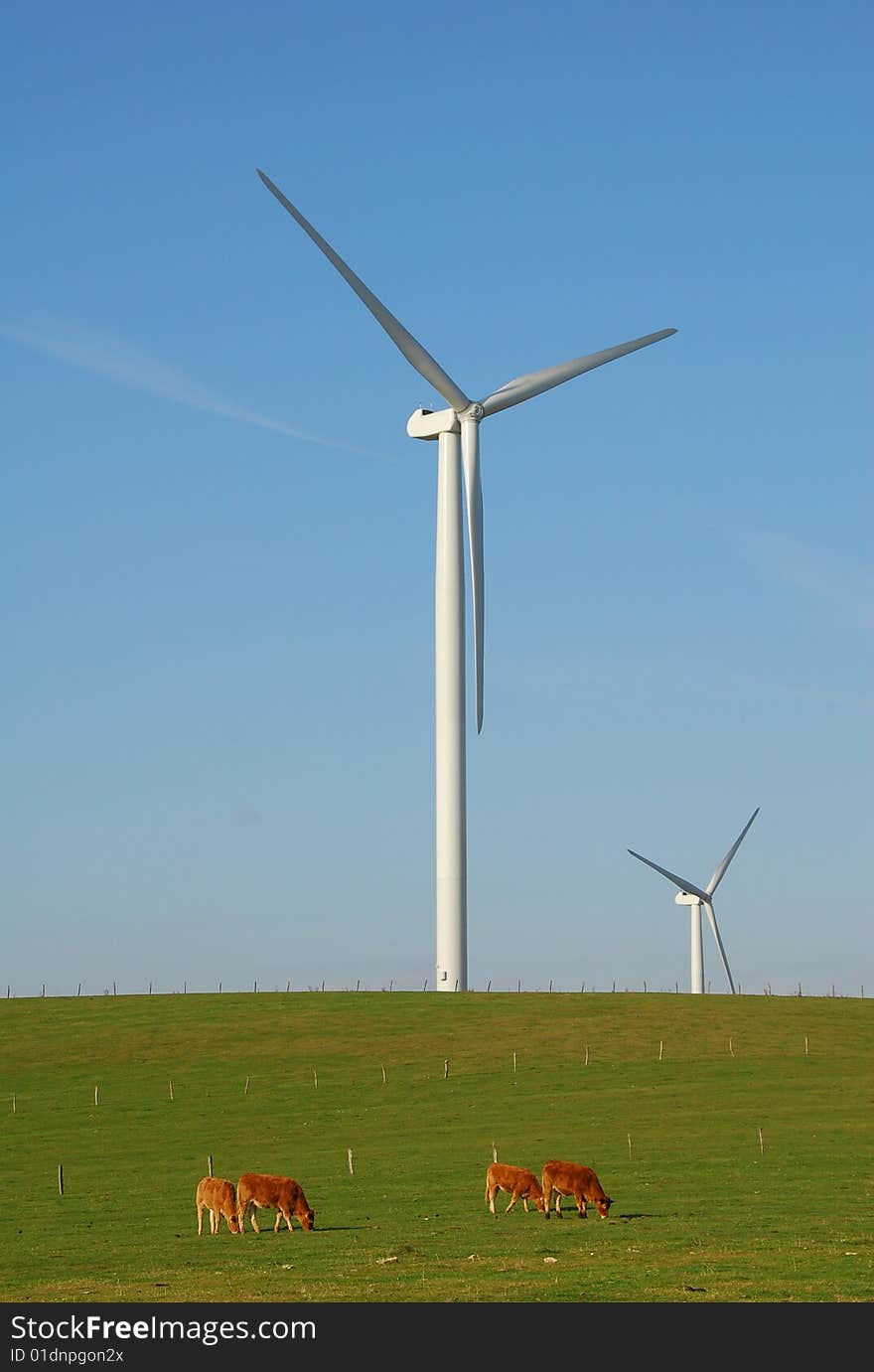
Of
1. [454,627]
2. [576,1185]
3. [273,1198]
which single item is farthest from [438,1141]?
[454,627]

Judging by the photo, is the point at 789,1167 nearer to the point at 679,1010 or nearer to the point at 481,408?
the point at 679,1010

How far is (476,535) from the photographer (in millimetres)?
89625

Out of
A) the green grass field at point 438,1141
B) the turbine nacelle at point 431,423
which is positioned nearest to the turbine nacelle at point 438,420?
the turbine nacelle at point 431,423

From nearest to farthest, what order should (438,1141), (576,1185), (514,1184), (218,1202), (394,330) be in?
(218,1202)
(576,1185)
(514,1184)
(438,1141)
(394,330)

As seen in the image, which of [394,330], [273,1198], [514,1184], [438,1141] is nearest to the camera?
[273,1198]

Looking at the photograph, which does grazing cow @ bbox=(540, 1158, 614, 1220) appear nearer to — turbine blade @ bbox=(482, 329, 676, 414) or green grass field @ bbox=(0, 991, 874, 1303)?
green grass field @ bbox=(0, 991, 874, 1303)

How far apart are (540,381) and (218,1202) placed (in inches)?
2589

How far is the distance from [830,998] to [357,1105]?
38598 mm

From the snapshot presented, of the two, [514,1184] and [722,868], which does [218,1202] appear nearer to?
[514,1184]

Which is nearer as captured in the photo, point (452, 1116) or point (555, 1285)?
point (555, 1285)

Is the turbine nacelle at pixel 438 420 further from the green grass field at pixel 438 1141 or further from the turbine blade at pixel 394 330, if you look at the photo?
the green grass field at pixel 438 1141

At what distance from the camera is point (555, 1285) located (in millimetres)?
25828
